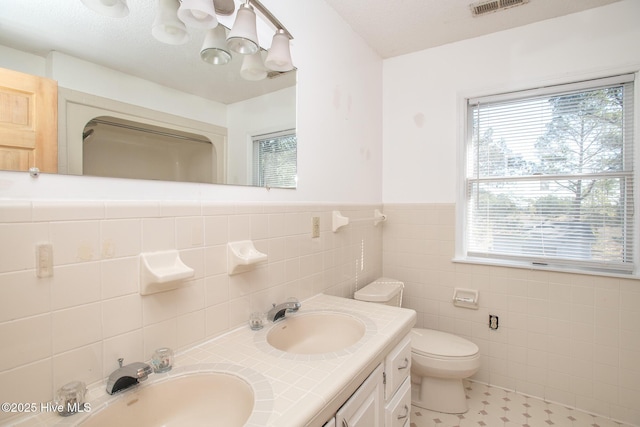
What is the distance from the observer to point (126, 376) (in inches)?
30.1

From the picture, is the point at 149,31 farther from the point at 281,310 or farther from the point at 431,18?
the point at 431,18

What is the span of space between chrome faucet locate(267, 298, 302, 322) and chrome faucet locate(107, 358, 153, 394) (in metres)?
0.53

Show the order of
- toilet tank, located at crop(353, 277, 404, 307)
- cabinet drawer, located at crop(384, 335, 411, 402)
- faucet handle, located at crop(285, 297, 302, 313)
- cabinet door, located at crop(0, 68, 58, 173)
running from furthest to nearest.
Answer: toilet tank, located at crop(353, 277, 404, 307) → faucet handle, located at crop(285, 297, 302, 313) → cabinet drawer, located at crop(384, 335, 411, 402) → cabinet door, located at crop(0, 68, 58, 173)

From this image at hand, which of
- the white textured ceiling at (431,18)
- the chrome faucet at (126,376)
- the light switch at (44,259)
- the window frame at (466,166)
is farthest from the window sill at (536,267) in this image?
the light switch at (44,259)

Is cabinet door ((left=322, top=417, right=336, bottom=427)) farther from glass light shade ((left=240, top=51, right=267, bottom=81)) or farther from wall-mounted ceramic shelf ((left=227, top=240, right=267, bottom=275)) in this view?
glass light shade ((left=240, top=51, right=267, bottom=81))

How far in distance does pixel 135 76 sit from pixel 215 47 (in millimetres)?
340

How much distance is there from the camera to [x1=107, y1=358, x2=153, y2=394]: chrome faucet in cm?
76

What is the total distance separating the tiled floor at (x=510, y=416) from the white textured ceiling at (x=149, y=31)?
2.13m

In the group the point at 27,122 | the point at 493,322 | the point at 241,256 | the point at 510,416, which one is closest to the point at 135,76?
the point at 27,122

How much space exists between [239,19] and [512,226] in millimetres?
2133

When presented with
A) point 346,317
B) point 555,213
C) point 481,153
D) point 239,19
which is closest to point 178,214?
point 239,19

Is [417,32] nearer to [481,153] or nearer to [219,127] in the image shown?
[481,153]

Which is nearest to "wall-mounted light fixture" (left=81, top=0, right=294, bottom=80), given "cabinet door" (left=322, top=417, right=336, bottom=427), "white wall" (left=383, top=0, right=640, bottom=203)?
"cabinet door" (left=322, top=417, right=336, bottom=427)

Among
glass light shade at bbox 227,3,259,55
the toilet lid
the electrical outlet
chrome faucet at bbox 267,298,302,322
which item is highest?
glass light shade at bbox 227,3,259,55
